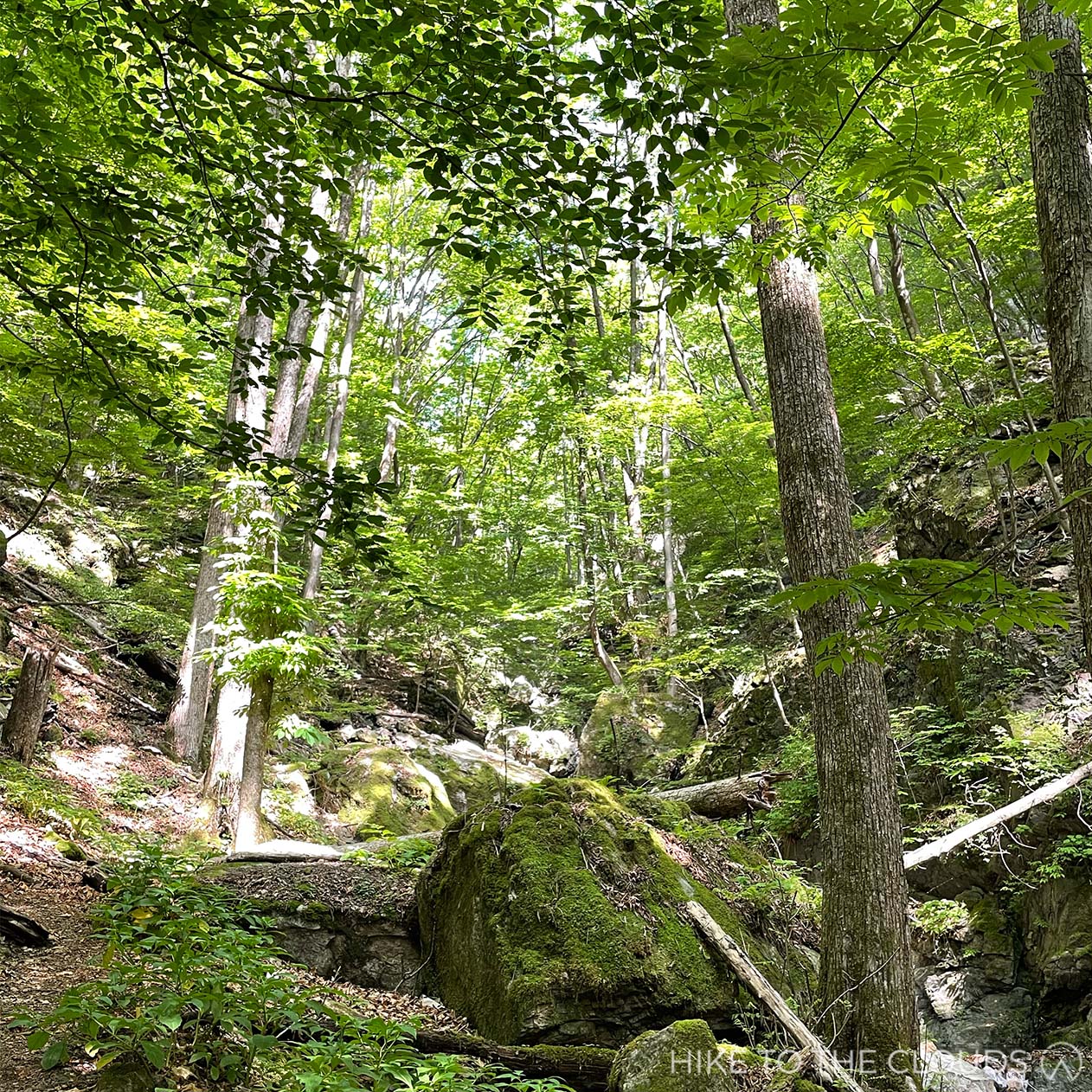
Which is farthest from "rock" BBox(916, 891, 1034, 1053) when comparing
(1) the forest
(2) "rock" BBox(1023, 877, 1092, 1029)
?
(2) "rock" BBox(1023, 877, 1092, 1029)

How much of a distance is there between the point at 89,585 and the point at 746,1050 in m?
12.2

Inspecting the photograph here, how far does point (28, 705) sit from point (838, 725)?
8141 millimetres

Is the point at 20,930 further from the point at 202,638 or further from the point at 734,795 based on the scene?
the point at 734,795

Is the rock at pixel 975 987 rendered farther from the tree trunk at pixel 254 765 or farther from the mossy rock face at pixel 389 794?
the tree trunk at pixel 254 765

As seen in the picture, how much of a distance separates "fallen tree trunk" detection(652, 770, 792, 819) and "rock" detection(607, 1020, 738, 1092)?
261 inches

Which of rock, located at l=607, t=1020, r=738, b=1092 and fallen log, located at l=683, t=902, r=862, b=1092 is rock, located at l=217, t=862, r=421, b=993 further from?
rock, located at l=607, t=1020, r=738, b=1092

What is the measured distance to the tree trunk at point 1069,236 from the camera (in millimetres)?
3295

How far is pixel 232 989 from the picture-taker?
3.23 metres

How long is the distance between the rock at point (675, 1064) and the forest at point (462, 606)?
21 mm

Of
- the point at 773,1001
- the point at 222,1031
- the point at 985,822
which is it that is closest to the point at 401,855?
the point at 773,1001

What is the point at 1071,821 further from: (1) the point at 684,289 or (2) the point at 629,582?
(2) the point at 629,582

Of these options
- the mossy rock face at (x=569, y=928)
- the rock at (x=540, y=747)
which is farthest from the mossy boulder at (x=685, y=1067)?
the rock at (x=540, y=747)

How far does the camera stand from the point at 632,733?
14.6 meters

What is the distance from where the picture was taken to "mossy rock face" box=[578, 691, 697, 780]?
14.3 metres
